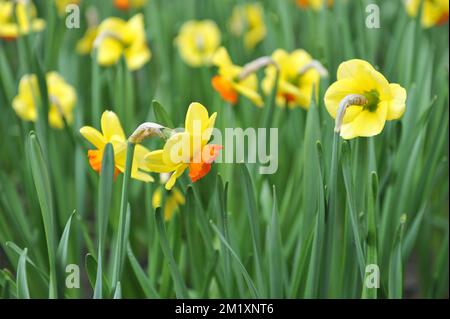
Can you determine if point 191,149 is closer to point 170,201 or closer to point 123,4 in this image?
point 170,201

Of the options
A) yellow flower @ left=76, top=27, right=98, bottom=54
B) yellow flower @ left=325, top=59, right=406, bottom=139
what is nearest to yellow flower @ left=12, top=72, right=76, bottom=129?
yellow flower @ left=76, top=27, right=98, bottom=54

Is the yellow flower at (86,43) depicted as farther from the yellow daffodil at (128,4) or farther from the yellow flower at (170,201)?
the yellow flower at (170,201)

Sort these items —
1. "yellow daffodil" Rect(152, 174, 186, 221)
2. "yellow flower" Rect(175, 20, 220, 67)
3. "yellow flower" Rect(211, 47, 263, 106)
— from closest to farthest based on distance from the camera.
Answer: "yellow daffodil" Rect(152, 174, 186, 221), "yellow flower" Rect(211, 47, 263, 106), "yellow flower" Rect(175, 20, 220, 67)

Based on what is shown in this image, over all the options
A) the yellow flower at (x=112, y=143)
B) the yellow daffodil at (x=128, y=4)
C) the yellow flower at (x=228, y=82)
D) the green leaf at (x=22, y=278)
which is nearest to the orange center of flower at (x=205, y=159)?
the yellow flower at (x=112, y=143)

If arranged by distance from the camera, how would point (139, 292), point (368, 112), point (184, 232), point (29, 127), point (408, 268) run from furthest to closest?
point (408, 268) → point (29, 127) → point (184, 232) → point (139, 292) → point (368, 112)

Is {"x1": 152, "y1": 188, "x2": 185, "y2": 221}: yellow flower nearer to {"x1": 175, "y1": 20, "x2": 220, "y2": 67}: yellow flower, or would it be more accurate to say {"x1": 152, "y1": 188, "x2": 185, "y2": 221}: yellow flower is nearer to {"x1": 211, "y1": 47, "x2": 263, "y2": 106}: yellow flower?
{"x1": 211, "y1": 47, "x2": 263, "y2": 106}: yellow flower
